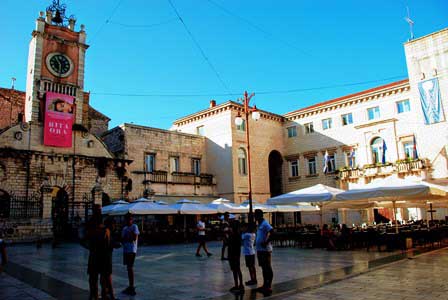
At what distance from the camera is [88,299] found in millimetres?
7176

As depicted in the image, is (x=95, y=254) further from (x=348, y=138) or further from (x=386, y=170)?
(x=348, y=138)

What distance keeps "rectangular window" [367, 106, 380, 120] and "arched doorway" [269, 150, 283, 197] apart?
9.69 meters

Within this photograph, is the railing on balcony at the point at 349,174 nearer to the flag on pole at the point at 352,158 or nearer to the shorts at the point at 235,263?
the flag on pole at the point at 352,158

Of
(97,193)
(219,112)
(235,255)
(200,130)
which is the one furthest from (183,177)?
(235,255)

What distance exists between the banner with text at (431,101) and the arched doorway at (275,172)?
14.3 meters

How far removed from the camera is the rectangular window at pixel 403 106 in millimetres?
29212

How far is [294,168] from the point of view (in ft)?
122

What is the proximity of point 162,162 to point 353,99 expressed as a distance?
16950mm

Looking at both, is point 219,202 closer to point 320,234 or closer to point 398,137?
point 320,234

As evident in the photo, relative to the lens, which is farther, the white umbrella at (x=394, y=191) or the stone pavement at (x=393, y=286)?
the white umbrella at (x=394, y=191)

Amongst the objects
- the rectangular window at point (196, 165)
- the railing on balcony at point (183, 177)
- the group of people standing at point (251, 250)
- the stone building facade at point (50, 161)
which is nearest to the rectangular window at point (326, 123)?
the rectangular window at point (196, 165)

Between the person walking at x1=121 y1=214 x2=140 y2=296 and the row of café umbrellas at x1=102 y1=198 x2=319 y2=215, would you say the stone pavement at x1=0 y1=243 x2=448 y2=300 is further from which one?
the row of café umbrellas at x1=102 y1=198 x2=319 y2=215

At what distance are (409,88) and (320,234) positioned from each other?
57.4 feet

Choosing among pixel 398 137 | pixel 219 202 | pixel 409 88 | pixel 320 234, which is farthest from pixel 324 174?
pixel 320 234
